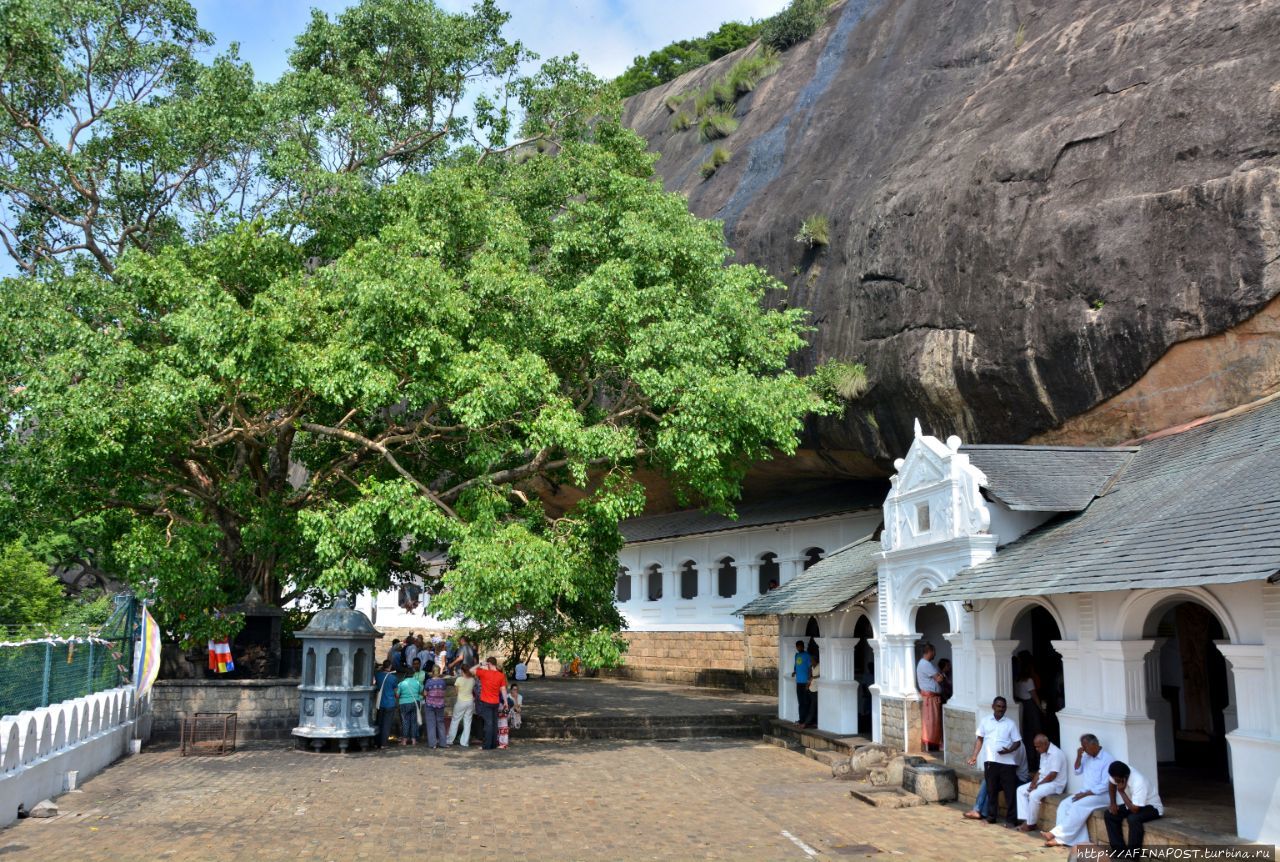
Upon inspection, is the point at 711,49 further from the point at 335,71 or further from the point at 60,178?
the point at 60,178

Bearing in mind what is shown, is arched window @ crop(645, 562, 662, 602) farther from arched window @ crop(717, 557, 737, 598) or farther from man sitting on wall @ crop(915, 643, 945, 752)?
man sitting on wall @ crop(915, 643, 945, 752)

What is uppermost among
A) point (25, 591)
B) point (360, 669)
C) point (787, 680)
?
point (25, 591)

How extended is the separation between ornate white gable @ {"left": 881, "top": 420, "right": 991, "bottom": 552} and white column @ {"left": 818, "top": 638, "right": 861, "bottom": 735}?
9.63 feet

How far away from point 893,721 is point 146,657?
12.4 m

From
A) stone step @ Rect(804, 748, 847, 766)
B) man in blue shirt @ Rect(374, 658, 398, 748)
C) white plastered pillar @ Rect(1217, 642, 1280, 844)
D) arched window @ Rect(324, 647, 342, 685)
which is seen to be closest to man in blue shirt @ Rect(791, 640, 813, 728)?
stone step @ Rect(804, 748, 847, 766)

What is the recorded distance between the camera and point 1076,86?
1922 centimetres

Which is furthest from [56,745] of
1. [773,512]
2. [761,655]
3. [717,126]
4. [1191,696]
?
[717,126]

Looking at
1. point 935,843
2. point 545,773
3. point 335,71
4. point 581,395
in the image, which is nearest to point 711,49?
point 335,71

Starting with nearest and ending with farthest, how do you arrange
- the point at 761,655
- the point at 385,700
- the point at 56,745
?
the point at 56,745 → the point at 385,700 → the point at 761,655

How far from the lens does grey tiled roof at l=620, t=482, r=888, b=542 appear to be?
27062 mm

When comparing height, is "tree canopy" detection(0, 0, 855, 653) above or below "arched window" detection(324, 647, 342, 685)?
above

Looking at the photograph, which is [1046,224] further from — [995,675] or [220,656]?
[220,656]

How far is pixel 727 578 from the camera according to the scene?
105 feet

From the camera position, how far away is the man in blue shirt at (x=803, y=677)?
19156 mm
